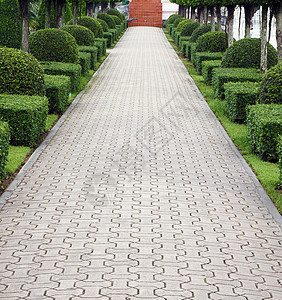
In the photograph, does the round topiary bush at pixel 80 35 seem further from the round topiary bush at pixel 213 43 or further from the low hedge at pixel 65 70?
the low hedge at pixel 65 70

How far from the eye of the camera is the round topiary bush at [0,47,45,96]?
1251 centimetres

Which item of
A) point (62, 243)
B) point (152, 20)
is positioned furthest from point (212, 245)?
point (152, 20)

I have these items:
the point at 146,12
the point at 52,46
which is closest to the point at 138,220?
the point at 52,46


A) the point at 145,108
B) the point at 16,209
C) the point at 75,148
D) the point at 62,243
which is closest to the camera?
the point at 62,243

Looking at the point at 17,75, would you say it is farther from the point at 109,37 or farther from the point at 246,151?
the point at 109,37

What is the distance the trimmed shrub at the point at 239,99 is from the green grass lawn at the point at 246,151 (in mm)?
216

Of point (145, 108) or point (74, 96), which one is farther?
point (74, 96)

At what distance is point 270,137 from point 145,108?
5696 mm

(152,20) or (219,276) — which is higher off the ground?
(152,20)

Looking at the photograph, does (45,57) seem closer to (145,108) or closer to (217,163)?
(145,108)

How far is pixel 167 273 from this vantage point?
5824 mm

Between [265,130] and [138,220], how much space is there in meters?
3.74

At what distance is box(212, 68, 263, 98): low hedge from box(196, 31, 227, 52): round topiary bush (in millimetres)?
6339

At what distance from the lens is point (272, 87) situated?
1220 cm
